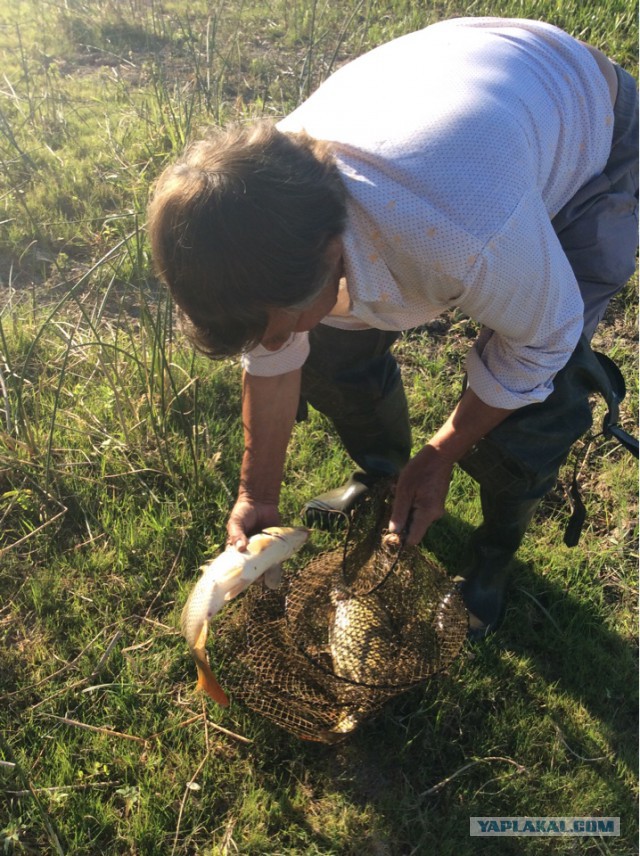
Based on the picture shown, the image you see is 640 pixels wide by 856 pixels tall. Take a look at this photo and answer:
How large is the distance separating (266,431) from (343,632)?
0.61 meters

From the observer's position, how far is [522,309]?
1.58m

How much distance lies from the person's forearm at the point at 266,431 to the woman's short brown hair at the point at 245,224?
60 cm

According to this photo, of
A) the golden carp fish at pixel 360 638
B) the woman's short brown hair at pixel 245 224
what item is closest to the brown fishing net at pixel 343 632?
the golden carp fish at pixel 360 638

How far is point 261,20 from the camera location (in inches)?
206

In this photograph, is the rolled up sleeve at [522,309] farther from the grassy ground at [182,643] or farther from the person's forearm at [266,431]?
the grassy ground at [182,643]

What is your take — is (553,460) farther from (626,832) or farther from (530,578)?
(626,832)

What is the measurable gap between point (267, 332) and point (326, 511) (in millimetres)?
1196

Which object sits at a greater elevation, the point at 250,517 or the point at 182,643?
the point at 250,517

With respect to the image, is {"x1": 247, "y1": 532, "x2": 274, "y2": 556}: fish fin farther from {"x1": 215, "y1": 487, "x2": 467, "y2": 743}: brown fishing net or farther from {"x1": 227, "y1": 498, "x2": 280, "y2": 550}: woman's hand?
{"x1": 215, "y1": 487, "x2": 467, "y2": 743}: brown fishing net

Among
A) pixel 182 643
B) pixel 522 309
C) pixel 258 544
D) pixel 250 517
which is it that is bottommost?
pixel 182 643

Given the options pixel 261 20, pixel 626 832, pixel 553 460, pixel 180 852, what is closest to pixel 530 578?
pixel 553 460

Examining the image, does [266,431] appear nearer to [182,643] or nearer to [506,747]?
[182,643]

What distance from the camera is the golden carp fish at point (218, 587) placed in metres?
1.78

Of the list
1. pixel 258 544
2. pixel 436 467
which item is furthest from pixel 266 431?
pixel 436 467
